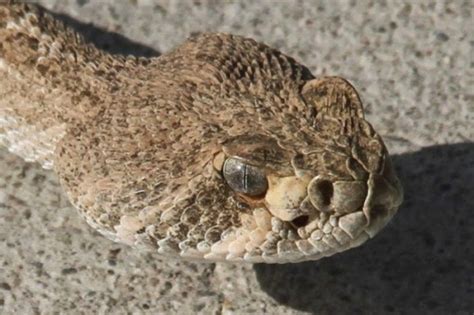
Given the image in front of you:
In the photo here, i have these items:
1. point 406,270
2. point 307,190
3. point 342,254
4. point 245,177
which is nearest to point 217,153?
point 245,177

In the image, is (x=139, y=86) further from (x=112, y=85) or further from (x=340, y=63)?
(x=340, y=63)

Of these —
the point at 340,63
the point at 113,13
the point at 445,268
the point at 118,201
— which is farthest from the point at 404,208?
the point at 113,13

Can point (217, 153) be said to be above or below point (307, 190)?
above

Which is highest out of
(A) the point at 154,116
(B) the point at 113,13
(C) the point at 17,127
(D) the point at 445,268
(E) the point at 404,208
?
(B) the point at 113,13

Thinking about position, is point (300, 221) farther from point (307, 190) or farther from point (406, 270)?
point (406, 270)

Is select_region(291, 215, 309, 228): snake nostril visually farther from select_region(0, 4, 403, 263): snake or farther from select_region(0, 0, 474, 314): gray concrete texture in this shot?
select_region(0, 0, 474, 314): gray concrete texture

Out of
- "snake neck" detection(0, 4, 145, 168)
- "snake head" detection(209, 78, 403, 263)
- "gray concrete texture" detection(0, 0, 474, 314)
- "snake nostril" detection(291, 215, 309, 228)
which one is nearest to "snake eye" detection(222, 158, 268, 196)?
"snake head" detection(209, 78, 403, 263)

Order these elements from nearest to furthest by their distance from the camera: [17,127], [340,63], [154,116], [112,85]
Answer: [154,116] < [112,85] < [17,127] < [340,63]
